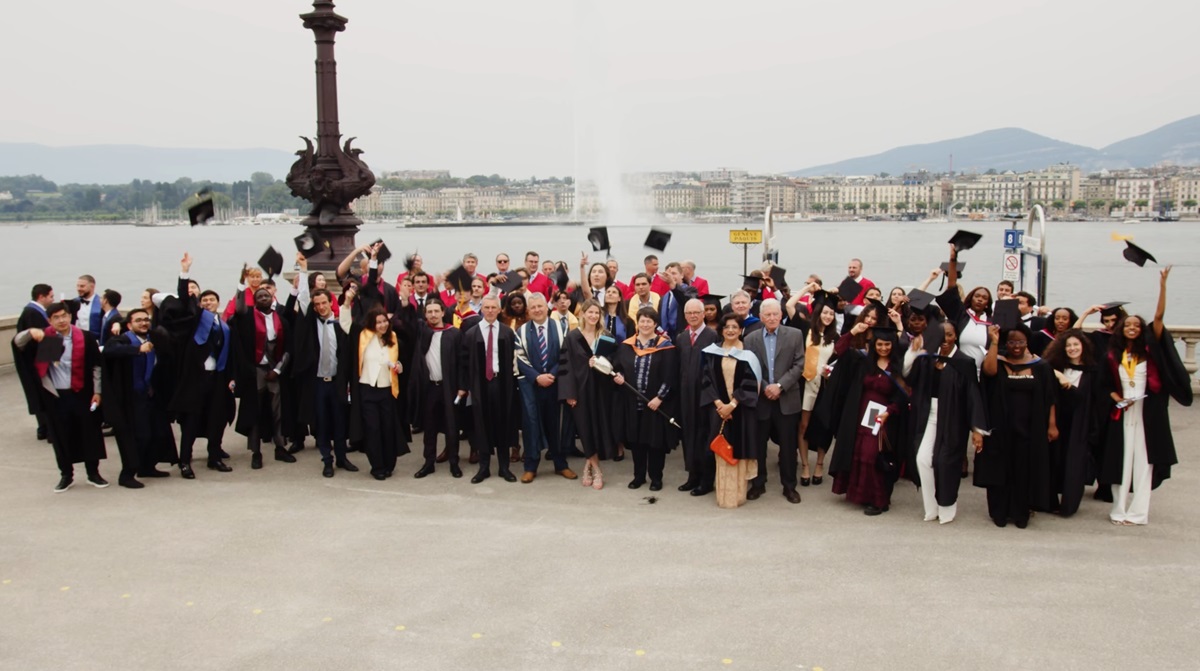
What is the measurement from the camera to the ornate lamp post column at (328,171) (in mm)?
17047

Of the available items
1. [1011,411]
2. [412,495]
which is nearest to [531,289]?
[412,495]

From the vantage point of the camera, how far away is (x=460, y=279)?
11977 mm

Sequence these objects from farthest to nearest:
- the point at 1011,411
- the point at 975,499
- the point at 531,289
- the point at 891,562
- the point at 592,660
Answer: the point at 531,289 < the point at 975,499 < the point at 1011,411 < the point at 891,562 < the point at 592,660

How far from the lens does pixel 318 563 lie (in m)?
7.05

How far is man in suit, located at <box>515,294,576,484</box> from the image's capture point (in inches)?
373

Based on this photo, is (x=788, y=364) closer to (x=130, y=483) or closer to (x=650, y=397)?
(x=650, y=397)

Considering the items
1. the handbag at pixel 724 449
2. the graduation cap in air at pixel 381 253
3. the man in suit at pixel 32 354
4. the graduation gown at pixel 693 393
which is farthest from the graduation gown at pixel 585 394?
the man in suit at pixel 32 354

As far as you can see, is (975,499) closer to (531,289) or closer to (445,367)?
(445,367)

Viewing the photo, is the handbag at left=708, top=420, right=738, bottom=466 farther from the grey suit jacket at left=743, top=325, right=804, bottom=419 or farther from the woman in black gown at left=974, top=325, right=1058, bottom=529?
the woman in black gown at left=974, top=325, right=1058, bottom=529

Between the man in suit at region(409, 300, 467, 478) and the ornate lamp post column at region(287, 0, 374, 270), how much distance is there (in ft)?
26.6

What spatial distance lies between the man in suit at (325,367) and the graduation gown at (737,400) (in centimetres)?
367

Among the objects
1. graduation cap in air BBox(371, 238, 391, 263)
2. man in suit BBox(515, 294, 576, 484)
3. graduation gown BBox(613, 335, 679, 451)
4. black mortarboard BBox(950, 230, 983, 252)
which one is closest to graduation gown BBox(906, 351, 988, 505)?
graduation gown BBox(613, 335, 679, 451)

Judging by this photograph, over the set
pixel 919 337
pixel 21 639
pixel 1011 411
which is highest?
pixel 919 337

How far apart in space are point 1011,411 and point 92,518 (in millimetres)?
7850
